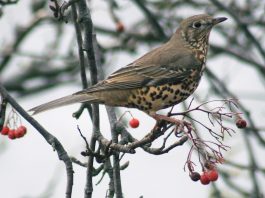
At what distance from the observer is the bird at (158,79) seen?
504 centimetres

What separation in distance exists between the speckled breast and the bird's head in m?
0.81

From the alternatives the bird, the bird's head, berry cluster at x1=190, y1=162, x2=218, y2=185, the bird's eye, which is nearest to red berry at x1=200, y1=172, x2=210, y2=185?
berry cluster at x1=190, y1=162, x2=218, y2=185

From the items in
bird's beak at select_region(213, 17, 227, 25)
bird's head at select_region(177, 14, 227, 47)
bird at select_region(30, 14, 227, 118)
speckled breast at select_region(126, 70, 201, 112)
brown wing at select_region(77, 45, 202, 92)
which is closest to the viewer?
bird at select_region(30, 14, 227, 118)

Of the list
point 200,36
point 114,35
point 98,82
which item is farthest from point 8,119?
point 114,35

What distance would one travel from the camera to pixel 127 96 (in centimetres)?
535

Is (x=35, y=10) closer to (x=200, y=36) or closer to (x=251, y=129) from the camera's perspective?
(x=200, y=36)

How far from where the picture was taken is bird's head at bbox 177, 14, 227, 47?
247 inches

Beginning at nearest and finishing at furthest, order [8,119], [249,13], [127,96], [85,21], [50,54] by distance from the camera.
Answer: [85,21]
[8,119]
[127,96]
[249,13]
[50,54]

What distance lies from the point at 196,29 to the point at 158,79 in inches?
40.0

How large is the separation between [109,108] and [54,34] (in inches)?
142

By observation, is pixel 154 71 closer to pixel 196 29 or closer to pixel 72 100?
pixel 196 29

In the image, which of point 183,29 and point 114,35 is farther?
point 114,35

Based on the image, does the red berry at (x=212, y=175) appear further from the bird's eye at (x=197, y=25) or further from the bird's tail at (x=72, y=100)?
the bird's eye at (x=197, y=25)

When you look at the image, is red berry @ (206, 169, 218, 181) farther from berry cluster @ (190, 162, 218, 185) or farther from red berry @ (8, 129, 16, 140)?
red berry @ (8, 129, 16, 140)
